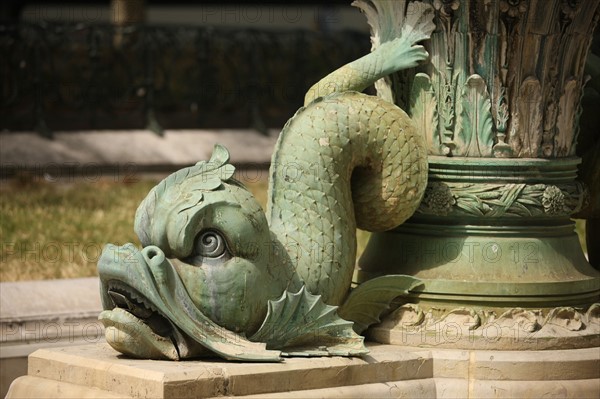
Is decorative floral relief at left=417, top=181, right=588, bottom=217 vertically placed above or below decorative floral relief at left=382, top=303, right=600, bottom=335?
above

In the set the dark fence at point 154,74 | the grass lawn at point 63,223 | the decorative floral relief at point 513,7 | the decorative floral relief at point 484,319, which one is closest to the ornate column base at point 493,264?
the decorative floral relief at point 484,319

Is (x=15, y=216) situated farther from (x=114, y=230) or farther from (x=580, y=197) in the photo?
(x=580, y=197)

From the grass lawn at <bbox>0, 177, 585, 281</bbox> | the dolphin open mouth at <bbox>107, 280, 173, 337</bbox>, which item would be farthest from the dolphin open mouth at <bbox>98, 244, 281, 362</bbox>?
the grass lawn at <bbox>0, 177, 585, 281</bbox>

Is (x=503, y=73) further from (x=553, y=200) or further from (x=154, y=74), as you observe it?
(x=154, y=74)

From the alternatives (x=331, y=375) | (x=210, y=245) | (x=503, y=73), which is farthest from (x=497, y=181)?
(x=210, y=245)

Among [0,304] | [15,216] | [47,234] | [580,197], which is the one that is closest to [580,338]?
[580,197]

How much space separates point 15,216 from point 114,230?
900 millimetres

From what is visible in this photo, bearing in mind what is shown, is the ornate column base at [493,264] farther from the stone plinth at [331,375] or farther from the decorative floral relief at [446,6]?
the decorative floral relief at [446,6]

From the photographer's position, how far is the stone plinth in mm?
5066

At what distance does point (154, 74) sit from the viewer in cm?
1662

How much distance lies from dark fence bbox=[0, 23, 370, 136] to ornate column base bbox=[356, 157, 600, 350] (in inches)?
387

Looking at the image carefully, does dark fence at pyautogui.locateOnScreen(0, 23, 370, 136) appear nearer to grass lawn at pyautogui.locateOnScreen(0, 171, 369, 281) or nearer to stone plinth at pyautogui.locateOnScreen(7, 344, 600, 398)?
grass lawn at pyautogui.locateOnScreen(0, 171, 369, 281)

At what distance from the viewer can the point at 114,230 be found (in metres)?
10.3

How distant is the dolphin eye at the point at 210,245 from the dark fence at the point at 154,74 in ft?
33.5
